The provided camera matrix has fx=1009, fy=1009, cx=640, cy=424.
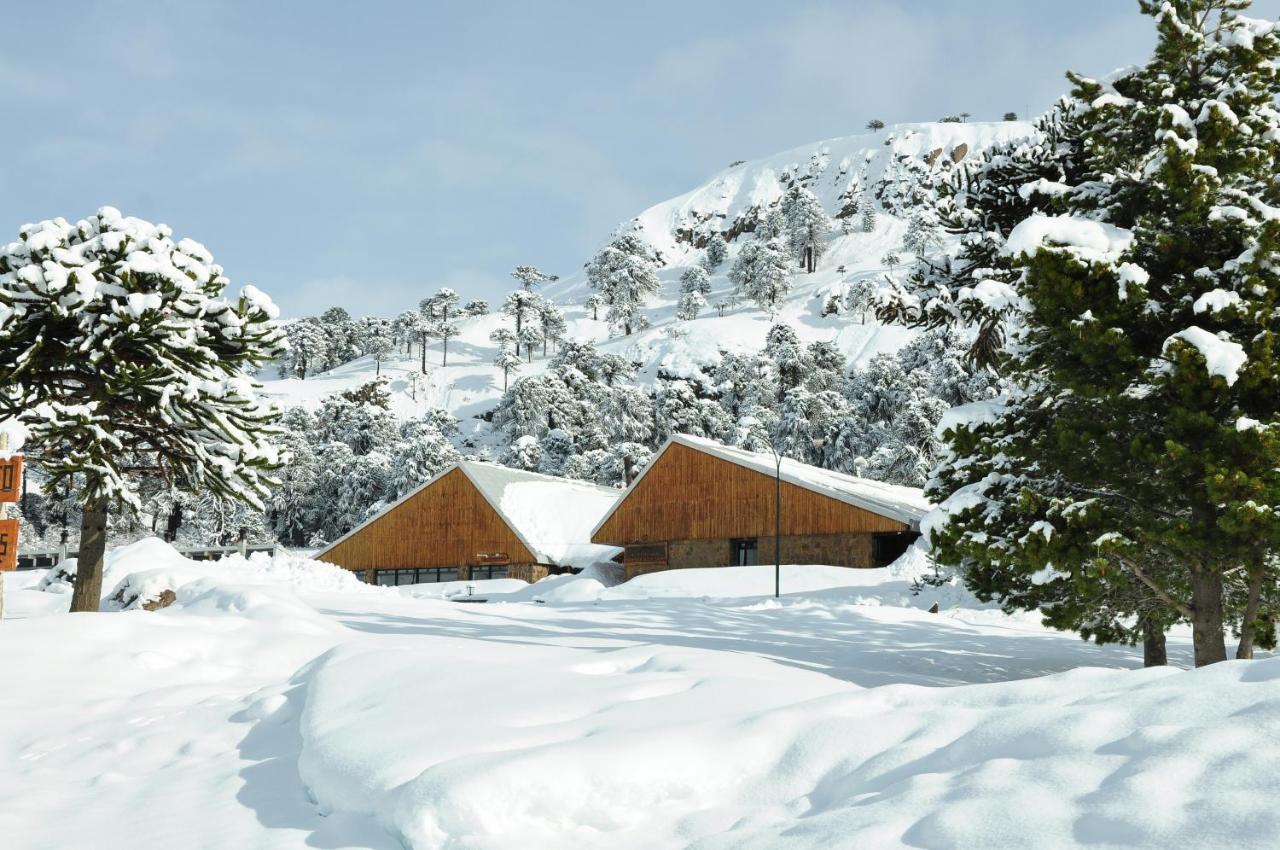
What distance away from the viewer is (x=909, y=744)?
656 centimetres

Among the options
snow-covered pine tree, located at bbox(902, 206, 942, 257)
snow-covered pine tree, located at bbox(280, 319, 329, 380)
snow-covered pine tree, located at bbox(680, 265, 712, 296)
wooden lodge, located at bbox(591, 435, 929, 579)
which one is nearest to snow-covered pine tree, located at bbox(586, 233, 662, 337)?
snow-covered pine tree, located at bbox(680, 265, 712, 296)

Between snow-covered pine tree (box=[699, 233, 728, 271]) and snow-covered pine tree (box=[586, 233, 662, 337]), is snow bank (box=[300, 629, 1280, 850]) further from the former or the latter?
snow-covered pine tree (box=[699, 233, 728, 271])

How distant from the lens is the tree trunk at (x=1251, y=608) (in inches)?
533

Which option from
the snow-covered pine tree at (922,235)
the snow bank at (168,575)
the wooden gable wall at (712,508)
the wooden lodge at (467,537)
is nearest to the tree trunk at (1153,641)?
the snow bank at (168,575)

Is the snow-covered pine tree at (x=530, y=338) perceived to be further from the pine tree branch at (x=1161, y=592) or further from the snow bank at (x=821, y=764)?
the snow bank at (x=821, y=764)

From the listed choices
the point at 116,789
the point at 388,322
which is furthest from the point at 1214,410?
the point at 388,322

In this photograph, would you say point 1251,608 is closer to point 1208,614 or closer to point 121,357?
point 1208,614

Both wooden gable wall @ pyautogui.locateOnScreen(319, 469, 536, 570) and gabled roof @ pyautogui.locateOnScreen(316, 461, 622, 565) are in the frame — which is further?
wooden gable wall @ pyautogui.locateOnScreen(319, 469, 536, 570)

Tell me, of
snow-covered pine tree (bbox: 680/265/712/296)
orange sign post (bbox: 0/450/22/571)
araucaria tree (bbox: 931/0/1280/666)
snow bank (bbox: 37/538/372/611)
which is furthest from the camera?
snow-covered pine tree (bbox: 680/265/712/296)

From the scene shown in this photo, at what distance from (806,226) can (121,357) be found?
160854 mm

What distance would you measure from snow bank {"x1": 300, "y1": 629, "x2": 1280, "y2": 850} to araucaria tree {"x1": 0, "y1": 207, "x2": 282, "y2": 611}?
1189 centimetres

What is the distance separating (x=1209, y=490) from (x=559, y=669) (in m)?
8.34

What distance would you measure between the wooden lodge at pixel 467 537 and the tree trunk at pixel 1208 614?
132 feet

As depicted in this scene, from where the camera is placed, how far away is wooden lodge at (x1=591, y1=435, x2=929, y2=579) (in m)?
44.2
